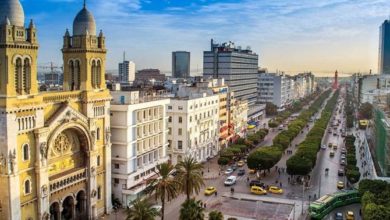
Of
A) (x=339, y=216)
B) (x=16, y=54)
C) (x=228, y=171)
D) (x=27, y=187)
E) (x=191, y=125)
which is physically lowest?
(x=339, y=216)

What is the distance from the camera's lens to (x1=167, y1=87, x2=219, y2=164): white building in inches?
4230

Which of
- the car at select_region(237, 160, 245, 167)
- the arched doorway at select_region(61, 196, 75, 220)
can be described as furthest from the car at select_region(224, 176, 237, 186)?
the arched doorway at select_region(61, 196, 75, 220)

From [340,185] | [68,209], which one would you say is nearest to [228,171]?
[340,185]

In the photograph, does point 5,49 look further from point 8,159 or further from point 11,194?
point 11,194

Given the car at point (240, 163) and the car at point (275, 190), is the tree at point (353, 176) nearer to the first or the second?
the car at point (275, 190)

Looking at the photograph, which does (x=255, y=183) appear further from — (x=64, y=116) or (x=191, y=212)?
(x=64, y=116)

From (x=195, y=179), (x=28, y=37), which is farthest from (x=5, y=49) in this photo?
(x=195, y=179)

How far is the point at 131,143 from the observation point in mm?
78750

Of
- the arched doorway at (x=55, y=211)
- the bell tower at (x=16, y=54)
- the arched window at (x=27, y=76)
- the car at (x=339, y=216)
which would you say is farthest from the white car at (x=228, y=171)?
the arched window at (x=27, y=76)

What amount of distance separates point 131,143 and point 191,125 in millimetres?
33209

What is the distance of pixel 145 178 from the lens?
84.7 metres

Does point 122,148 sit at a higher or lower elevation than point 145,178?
higher

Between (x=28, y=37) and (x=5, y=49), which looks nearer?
(x=5, y=49)

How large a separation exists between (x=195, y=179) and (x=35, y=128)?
24.3 metres
